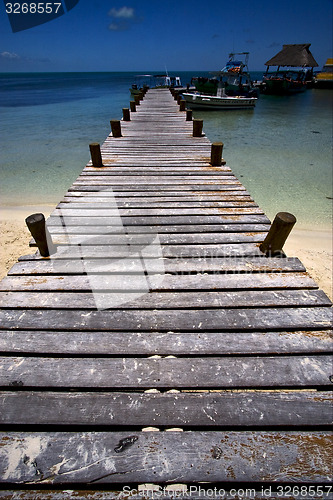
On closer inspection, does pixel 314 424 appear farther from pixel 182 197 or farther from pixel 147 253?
pixel 182 197

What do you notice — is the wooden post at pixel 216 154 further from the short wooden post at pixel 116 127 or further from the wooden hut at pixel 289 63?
the wooden hut at pixel 289 63

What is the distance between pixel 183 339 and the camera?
235 centimetres

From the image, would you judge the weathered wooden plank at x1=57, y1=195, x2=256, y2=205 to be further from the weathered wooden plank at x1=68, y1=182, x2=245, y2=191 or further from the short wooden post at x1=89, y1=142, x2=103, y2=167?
the short wooden post at x1=89, y1=142, x2=103, y2=167

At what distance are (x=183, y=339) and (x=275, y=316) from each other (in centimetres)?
102

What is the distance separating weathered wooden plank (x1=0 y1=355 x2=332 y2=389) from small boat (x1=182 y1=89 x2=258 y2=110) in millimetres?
31778

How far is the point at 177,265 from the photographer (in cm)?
321

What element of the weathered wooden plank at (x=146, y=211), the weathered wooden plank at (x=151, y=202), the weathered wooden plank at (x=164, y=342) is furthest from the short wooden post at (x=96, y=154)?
the weathered wooden plank at (x=164, y=342)

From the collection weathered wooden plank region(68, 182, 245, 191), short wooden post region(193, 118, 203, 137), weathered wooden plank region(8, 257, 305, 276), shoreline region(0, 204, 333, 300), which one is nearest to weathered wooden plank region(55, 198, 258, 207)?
weathered wooden plank region(68, 182, 245, 191)

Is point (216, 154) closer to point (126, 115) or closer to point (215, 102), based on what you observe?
point (126, 115)

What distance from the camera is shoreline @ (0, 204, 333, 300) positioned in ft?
21.0

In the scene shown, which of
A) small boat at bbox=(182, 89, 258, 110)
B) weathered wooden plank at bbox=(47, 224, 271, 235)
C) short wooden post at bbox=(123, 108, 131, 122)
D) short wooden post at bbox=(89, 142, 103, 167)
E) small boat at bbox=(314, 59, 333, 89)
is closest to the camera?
weathered wooden plank at bbox=(47, 224, 271, 235)

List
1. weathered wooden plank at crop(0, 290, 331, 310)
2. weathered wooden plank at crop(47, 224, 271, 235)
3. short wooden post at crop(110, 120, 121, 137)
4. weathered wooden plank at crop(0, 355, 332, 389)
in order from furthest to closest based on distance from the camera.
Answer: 1. short wooden post at crop(110, 120, 121, 137)
2. weathered wooden plank at crop(47, 224, 271, 235)
3. weathered wooden plank at crop(0, 290, 331, 310)
4. weathered wooden plank at crop(0, 355, 332, 389)

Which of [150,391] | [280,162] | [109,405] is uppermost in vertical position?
[109,405]

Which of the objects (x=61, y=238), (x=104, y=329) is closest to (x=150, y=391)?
(x=104, y=329)
